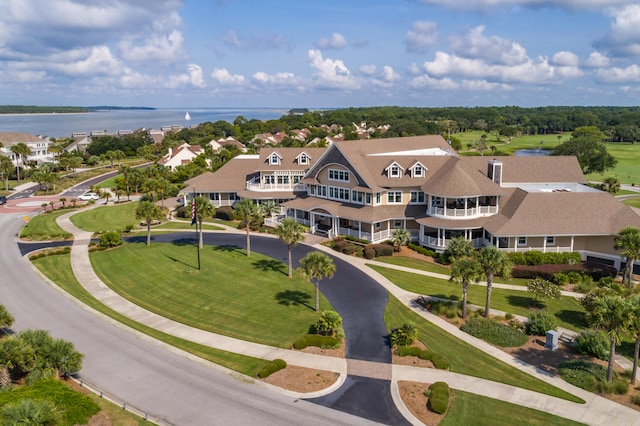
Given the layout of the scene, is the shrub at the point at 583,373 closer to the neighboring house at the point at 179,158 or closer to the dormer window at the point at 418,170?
the dormer window at the point at 418,170

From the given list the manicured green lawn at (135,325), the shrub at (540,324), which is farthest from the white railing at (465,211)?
the manicured green lawn at (135,325)

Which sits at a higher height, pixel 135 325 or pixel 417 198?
pixel 417 198

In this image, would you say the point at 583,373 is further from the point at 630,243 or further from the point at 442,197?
the point at 442,197

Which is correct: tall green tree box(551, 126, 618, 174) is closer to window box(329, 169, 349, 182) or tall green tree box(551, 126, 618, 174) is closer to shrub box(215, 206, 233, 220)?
window box(329, 169, 349, 182)

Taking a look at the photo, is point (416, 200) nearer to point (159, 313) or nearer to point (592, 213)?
point (592, 213)

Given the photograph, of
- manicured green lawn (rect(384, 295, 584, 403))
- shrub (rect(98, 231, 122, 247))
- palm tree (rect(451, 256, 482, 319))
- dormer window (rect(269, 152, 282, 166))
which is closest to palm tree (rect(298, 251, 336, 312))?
manicured green lawn (rect(384, 295, 584, 403))

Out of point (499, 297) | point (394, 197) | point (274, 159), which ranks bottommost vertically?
point (499, 297)

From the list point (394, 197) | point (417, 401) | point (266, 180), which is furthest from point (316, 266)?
point (266, 180)
